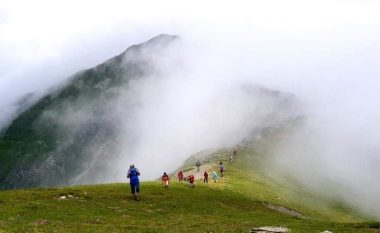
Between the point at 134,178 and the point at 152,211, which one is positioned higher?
the point at 134,178

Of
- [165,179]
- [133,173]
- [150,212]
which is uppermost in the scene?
[133,173]

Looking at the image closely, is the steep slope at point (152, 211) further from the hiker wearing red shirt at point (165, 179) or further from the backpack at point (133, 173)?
the backpack at point (133, 173)

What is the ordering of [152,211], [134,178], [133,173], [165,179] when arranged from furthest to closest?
[165,179], [134,178], [133,173], [152,211]

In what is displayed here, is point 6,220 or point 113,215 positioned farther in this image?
point 113,215

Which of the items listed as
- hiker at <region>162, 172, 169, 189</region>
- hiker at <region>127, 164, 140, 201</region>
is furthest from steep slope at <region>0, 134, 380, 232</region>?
hiker at <region>127, 164, 140, 201</region>

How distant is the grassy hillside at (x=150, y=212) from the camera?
37969 mm

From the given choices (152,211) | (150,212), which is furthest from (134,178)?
(150,212)

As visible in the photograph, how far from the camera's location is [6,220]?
38.0 metres

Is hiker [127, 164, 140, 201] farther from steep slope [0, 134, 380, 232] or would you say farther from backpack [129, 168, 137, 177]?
steep slope [0, 134, 380, 232]

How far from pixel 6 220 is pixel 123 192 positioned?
28.8 m

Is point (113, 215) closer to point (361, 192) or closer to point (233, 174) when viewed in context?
point (233, 174)

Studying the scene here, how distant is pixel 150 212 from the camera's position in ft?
167

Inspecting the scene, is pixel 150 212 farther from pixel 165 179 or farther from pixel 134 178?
pixel 165 179

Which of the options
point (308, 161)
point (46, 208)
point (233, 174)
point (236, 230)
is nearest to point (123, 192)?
point (46, 208)
